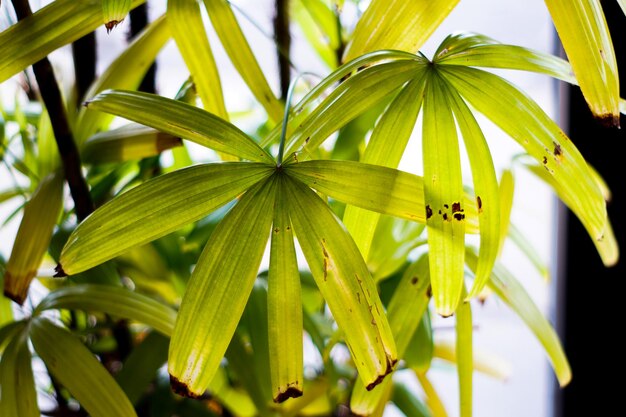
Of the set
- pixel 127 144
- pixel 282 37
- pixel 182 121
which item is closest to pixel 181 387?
pixel 182 121

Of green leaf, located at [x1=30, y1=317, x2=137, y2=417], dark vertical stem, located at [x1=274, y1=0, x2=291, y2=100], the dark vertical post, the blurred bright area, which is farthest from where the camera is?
the dark vertical post

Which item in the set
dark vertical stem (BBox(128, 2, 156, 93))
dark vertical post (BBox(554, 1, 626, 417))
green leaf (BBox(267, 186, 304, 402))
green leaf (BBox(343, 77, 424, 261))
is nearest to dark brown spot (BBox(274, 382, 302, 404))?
green leaf (BBox(267, 186, 304, 402))

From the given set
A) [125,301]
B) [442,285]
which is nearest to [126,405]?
[125,301]

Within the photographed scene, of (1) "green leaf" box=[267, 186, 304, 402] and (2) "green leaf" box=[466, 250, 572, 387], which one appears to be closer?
→ (1) "green leaf" box=[267, 186, 304, 402]

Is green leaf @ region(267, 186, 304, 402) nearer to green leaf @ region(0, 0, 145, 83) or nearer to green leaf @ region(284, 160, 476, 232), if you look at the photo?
green leaf @ region(284, 160, 476, 232)

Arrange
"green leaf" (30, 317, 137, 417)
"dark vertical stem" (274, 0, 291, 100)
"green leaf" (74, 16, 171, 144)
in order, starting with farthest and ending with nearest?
"dark vertical stem" (274, 0, 291, 100), "green leaf" (74, 16, 171, 144), "green leaf" (30, 317, 137, 417)

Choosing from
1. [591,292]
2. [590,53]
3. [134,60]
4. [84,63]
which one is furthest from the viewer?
[591,292]

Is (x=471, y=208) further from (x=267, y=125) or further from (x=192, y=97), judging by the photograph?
(x=267, y=125)

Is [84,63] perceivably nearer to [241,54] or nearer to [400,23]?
[241,54]
